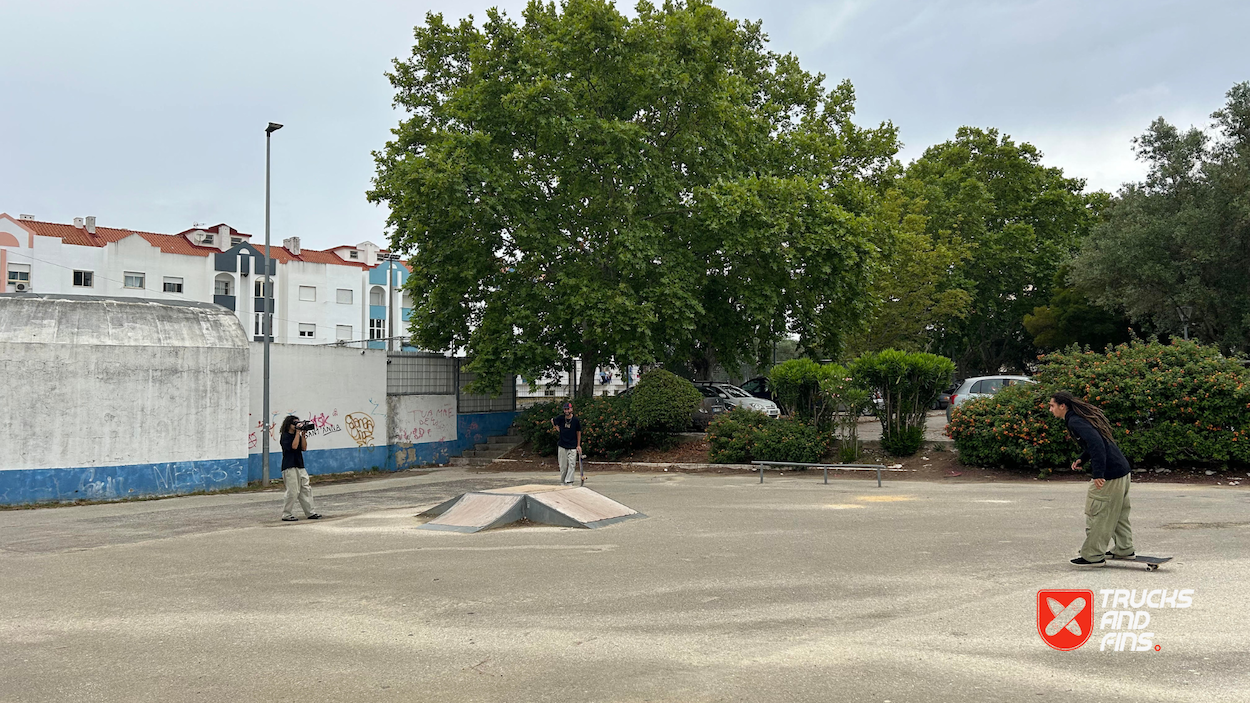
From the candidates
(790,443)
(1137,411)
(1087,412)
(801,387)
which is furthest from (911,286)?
(1087,412)

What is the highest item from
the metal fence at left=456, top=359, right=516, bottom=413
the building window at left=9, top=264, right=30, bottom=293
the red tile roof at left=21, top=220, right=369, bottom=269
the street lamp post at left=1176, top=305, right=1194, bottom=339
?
the red tile roof at left=21, top=220, right=369, bottom=269

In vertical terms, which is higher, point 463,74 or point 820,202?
point 463,74

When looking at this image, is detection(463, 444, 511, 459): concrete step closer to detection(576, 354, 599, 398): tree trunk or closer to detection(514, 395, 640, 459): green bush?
detection(514, 395, 640, 459): green bush

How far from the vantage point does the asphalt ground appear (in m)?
5.44

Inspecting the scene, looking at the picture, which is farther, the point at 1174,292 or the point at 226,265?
the point at 226,265

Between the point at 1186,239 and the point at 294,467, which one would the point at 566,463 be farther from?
the point at 1186,239

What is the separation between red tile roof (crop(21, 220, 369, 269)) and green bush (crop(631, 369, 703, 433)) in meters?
Answer: 42.3

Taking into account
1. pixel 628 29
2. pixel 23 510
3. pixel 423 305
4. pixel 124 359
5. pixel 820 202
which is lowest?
pixel 23 510

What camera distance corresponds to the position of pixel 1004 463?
730 inches

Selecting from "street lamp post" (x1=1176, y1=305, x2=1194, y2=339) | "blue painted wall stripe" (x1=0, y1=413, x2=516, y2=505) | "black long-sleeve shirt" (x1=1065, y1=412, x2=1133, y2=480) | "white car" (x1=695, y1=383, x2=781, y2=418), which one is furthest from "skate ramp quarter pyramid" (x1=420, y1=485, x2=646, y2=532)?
"street lamp post" (x1=1176, y1=305, x2=1194, y2=339)

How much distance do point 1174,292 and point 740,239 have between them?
68.0ft

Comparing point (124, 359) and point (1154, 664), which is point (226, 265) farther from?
point (1154, 664)

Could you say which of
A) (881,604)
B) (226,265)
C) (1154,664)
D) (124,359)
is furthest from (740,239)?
(226,265)

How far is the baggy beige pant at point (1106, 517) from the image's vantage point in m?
8.27
